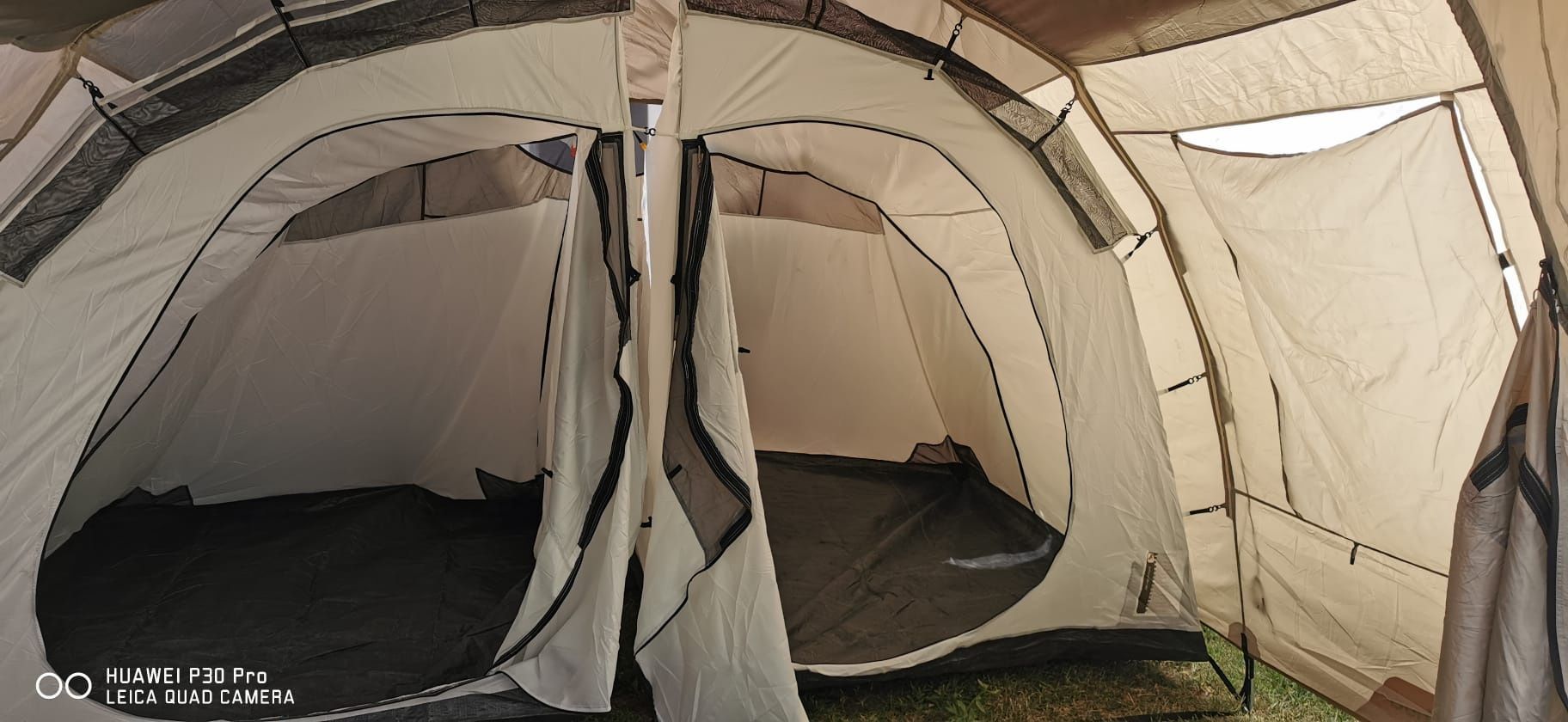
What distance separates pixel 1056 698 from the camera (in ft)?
8.31

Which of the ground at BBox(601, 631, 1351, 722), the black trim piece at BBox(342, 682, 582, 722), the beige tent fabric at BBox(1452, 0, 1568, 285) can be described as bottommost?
the ground at BBox(601, 631, 1351, 722)

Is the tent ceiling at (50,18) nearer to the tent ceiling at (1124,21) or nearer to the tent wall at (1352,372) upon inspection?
the tent ceiling at (1124,21)

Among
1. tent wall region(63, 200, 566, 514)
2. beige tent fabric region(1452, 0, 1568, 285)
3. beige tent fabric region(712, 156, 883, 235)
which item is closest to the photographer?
beige tent fabric region(1452, 0, 1568, 285)

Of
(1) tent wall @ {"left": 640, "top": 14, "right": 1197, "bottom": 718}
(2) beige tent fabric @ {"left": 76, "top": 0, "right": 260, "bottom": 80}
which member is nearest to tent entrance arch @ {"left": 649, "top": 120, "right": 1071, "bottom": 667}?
(1) tent wall @ {"left": 640, "top": 14, "right": 1197, "bottom": 718}

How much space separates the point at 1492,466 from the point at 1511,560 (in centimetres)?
15

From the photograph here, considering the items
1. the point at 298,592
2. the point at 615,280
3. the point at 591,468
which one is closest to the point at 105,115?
the point at 615,280

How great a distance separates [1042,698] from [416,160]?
207cm

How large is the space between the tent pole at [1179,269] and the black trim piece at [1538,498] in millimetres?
1121

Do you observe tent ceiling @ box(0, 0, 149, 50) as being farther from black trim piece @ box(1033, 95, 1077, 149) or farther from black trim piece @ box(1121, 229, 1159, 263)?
black trim piece @ box(1121, 229, 1159, 263)

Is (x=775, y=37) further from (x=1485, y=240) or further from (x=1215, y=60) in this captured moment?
(x=1485, y=240)

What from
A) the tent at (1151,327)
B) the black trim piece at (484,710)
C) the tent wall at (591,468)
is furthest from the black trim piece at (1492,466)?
the black trim piece at (484,710)

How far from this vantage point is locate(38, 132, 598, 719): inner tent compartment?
2.84m

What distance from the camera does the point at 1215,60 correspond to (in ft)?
7.11

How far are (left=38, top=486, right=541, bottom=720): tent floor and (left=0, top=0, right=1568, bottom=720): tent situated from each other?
2cm
